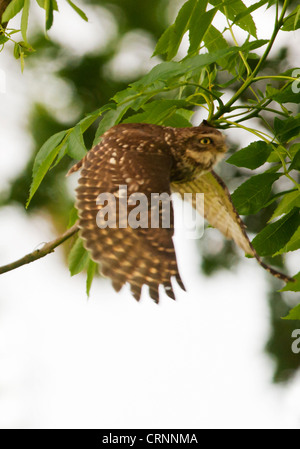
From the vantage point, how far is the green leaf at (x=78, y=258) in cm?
189

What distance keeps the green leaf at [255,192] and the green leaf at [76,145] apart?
400 millimetres

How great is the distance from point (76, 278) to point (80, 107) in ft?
4.47

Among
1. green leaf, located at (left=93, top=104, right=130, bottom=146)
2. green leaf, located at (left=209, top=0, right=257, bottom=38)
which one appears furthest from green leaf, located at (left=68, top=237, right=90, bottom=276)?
green leaf, located at (left=209, top=0, right=257, bottom=38)

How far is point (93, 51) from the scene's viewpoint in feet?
16.4

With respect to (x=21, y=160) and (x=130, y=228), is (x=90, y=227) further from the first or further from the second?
(x=21, y=160)

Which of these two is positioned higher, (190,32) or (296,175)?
(296,175)

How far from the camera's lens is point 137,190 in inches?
68.1

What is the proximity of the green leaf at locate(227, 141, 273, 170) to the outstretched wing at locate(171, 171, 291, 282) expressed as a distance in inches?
6.5

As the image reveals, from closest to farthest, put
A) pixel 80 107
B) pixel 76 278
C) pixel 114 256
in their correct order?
pixel 114 256 → pixel 80 107 → pixel 76 278

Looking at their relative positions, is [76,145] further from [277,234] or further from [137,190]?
[277,234]

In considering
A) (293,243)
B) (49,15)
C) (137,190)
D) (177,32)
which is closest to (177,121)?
(177,32)

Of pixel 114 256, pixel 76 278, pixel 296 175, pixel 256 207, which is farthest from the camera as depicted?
pixel 76 278

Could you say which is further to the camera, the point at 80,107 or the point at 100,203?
the point at 80,107

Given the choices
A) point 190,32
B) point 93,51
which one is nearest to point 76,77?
point 93,51
